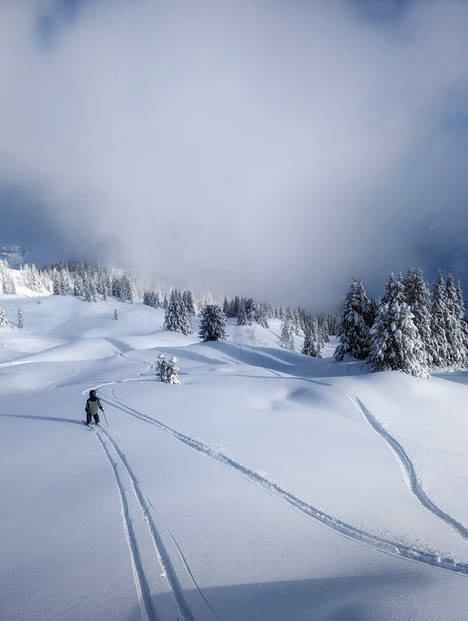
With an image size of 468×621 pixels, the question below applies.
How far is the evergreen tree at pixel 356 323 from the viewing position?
43062mm

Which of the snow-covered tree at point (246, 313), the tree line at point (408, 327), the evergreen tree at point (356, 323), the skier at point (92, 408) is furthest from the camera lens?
the snow-covered tree at point (246, 313)

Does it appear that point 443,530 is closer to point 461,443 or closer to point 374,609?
point 374,609

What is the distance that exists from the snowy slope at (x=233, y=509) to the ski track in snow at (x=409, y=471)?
65 millimetres

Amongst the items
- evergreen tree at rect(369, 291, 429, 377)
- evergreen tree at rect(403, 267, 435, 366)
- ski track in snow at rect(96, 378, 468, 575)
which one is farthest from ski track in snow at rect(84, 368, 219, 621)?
evergreen tree at rect(403, 267, 435, 366)

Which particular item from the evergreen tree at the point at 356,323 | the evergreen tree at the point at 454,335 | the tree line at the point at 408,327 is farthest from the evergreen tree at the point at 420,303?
the evergreen tree at the point at 356,323

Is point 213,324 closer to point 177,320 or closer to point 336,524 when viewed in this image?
point 177,320

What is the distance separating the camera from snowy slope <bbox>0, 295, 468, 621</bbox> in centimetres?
452

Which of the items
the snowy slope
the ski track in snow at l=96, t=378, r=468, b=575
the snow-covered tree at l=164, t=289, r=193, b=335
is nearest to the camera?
the snowy slope

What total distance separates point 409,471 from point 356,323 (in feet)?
111

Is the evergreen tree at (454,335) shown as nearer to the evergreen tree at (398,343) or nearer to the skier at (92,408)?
the evergreen tree at (398,343)

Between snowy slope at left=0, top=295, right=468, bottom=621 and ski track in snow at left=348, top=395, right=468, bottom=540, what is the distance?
0.07 m

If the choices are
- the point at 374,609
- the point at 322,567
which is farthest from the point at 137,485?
the point at 374,609

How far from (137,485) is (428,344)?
39.6 meters

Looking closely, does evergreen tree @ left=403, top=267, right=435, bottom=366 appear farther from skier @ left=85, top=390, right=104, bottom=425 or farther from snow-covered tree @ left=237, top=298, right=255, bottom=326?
snow-covered tree @ left=237, top=298, right=255, bottom=326
